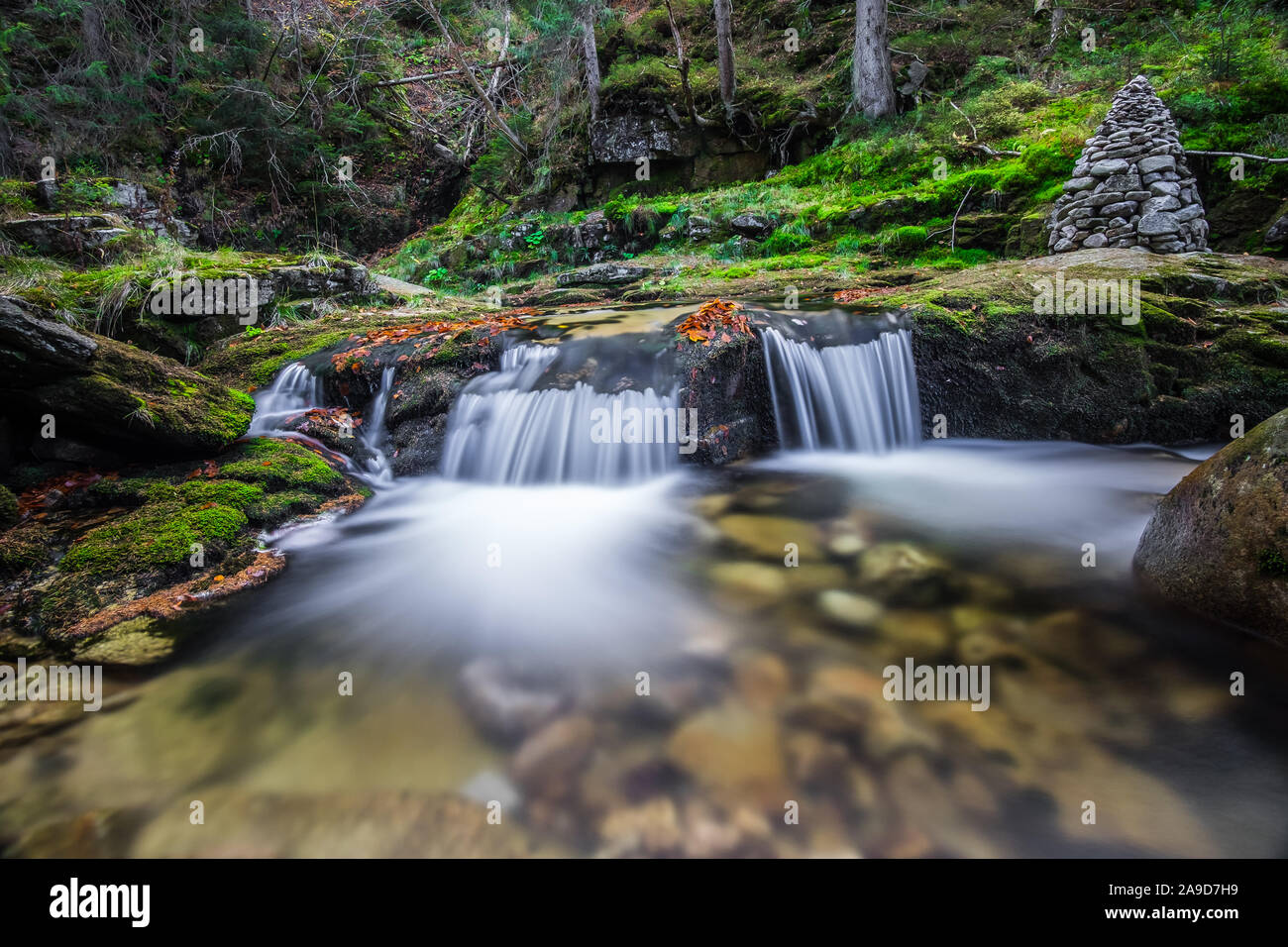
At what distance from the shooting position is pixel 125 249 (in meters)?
7.79

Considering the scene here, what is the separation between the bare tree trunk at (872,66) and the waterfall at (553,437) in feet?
34.2

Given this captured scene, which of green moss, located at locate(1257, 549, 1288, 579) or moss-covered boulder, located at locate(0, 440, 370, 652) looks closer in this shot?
green moss, located at locate(1257, 549, 1288, 579)

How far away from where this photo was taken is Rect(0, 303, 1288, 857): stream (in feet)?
5.76

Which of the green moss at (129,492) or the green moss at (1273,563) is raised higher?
the green moss at (129,492)

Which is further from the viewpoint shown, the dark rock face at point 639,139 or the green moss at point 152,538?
the dark rock face at point 639,139

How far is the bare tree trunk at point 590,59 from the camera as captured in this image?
42.5ft

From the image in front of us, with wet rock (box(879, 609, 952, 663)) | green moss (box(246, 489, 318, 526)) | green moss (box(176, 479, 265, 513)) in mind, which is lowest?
wet rock (box(879, 609, 952, 663))

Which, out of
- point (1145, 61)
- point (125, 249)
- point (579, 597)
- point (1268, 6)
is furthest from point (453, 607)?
point (1268, 6)

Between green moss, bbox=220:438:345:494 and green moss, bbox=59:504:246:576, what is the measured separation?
1.55 ft

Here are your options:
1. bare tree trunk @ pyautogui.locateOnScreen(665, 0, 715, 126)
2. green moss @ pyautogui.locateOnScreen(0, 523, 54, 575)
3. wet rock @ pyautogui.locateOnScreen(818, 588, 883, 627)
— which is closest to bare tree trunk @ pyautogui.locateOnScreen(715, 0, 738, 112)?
bare tree trunk @ pyautogui.locateOnScreen(665, 0, 715, 126)

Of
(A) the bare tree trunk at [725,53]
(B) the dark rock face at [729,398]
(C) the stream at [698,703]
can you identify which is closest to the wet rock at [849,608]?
(C) the stream at [698,703]

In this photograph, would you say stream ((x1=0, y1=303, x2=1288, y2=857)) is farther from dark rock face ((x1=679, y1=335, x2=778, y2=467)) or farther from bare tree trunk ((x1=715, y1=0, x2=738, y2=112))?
bare tree trunk ((x1=715, y1=0, x2=738, y2=112))

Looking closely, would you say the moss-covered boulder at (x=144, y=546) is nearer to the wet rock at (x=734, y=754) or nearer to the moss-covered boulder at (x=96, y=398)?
the moss-covered boulder at (x=96, y=398)
